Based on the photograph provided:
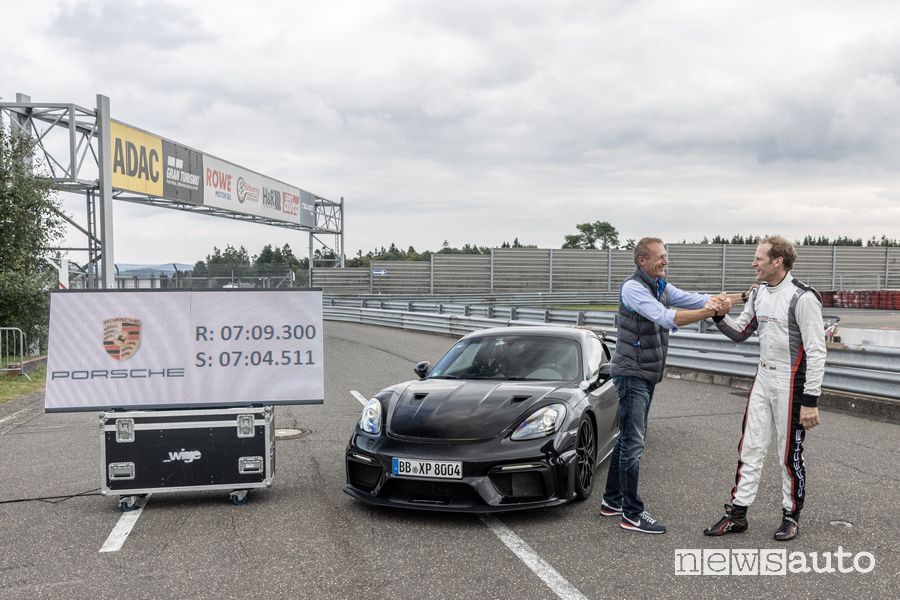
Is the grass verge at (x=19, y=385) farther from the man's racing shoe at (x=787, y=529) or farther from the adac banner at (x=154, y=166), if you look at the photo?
the man's racing shoe at (x=787, y=529)

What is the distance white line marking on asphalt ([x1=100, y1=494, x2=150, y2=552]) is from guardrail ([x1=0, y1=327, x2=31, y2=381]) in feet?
31.1

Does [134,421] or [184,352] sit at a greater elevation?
[184,352]

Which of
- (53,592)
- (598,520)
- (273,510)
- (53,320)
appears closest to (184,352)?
(53,320)

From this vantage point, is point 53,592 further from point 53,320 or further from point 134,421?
point 53,320

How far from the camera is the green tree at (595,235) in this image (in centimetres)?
11694

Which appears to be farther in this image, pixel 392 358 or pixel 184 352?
pixel 392 358

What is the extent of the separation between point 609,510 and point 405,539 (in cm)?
144

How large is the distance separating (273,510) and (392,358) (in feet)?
37.5

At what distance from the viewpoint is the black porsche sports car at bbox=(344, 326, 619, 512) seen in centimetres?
481

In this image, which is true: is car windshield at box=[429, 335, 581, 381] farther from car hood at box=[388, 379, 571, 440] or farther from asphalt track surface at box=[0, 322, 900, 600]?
asphalt track surface at box=[0, 322, 900, 600]

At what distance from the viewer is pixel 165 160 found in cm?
2361

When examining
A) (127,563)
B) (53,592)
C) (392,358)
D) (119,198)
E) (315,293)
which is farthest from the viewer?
(119,198)

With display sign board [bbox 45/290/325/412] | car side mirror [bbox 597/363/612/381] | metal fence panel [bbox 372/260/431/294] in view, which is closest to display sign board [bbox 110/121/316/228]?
metal fence panel [bbox 372/260/431/294]

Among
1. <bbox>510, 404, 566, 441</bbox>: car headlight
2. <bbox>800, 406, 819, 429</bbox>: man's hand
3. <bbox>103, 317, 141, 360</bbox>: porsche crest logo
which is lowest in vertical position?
<bbox>510, 404, 566, 441</bbox>: car headlight
